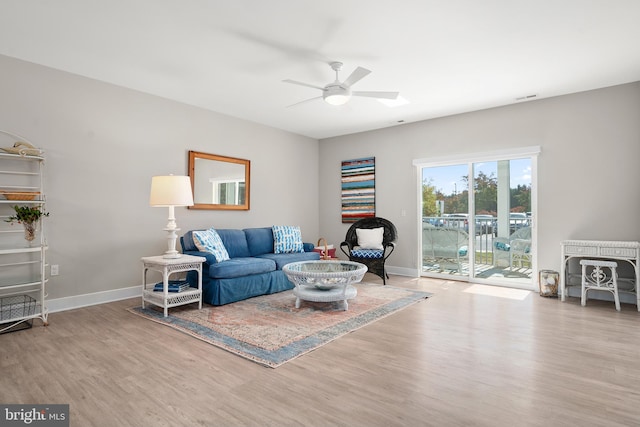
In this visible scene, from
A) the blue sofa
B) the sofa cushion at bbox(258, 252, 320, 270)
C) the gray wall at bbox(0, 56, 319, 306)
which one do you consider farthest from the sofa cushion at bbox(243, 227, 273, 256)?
the gray wall at bbox(0, 56, 319, 306)

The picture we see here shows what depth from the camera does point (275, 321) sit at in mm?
3398

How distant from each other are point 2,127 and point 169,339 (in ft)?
9.04

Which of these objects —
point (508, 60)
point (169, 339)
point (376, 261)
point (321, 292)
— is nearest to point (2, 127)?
point (169, 339)

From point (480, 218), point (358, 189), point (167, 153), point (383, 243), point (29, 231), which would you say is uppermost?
point (167, 153)

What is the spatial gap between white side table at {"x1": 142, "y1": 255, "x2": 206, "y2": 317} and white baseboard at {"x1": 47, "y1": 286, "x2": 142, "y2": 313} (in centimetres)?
55

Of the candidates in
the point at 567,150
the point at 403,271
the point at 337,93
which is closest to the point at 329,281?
the point at 337,93

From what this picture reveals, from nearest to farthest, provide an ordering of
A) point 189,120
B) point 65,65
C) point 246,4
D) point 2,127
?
→ point 246,4 < point 2,127 < point 65,65 < point 189,120

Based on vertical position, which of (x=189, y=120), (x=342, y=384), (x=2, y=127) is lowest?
(x=342, y=384)

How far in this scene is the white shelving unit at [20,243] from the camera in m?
3.32

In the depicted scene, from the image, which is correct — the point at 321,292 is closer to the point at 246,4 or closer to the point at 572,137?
the point at 246,4

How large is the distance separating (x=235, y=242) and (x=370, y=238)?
2194 mm

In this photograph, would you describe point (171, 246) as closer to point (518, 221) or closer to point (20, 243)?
point (20, 243)

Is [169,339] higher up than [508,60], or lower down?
lower down

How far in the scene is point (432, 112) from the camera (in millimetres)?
5391
